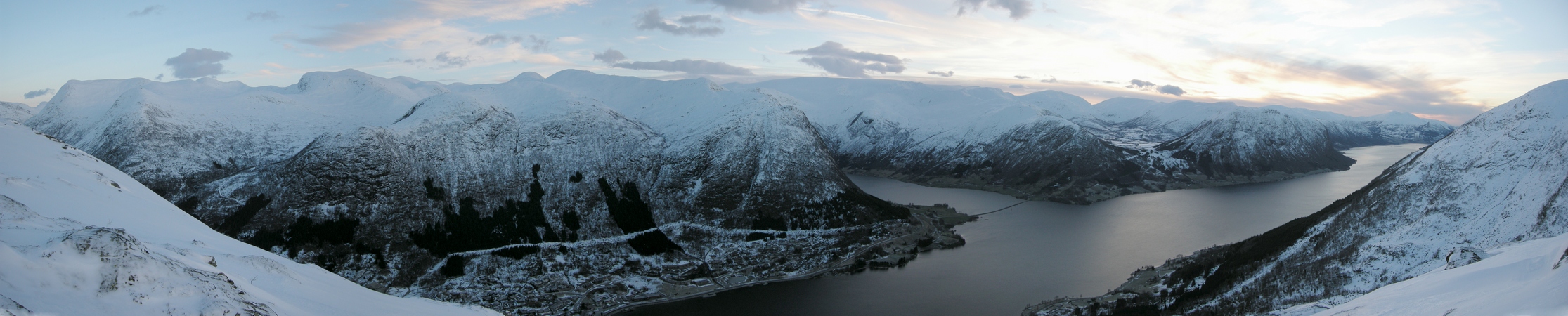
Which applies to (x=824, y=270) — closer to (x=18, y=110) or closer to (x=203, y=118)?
(x=203, y=118)

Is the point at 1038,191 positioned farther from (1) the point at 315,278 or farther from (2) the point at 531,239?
(1) the point at 315,278

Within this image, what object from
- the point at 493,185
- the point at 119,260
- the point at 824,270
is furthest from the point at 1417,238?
the point at 493,185

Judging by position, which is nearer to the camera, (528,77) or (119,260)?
(119,260)

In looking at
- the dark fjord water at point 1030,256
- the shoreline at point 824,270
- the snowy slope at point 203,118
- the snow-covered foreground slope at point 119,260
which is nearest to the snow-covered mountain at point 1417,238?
the dark fjord water at point 1030,256

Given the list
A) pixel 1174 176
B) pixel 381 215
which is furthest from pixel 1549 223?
pixel 1174 176

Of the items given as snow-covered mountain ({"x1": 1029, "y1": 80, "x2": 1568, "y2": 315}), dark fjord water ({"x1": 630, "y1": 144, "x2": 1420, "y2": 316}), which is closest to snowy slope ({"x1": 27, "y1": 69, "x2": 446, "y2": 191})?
dark fjord water ({"x1": 630, "y1": 144, "x2": 1420, "y2": 316})

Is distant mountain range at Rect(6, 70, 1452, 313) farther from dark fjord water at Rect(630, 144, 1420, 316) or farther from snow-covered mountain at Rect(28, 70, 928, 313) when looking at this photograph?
dark fjord water at Rect(630, 144, 1420, 316)

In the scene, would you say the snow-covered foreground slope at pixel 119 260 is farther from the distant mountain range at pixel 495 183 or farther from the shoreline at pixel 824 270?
the distant mountain range at pixel 495 183
